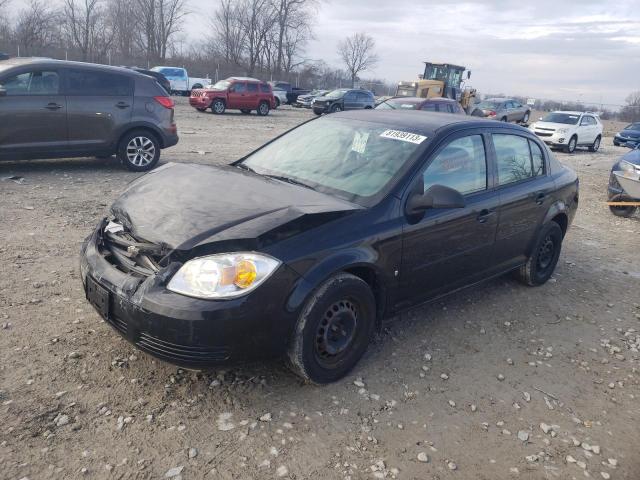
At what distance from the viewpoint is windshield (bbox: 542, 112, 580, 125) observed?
64.8 feet

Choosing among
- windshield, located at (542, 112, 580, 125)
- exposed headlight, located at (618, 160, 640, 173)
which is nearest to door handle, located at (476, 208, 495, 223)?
exposed headlight, located at (618, 160, 640, 173)

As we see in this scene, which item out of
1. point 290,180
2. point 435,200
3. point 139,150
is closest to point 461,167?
point 435,200

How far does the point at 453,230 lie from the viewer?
3.88 meters

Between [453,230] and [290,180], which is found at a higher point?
[290,180]

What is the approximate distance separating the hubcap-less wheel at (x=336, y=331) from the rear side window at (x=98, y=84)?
6913 millimetres

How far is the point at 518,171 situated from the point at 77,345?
12.6 feet

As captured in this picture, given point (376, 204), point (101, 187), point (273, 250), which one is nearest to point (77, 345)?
point (273, 250)

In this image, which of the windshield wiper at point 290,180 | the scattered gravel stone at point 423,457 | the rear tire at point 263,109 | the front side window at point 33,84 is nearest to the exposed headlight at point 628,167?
the windshield wiper at point 290,180

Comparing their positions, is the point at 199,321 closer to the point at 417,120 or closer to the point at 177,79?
the point at 417,120

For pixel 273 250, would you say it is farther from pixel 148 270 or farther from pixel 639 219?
pixel 639 219

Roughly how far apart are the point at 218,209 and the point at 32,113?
6.15 metres

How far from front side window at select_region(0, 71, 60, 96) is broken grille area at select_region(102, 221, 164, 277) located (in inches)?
222

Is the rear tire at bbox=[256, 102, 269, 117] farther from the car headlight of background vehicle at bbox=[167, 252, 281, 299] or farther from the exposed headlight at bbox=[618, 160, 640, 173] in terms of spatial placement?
the car headlight of background vehicle at bbox=[167, 252, 281, 299]

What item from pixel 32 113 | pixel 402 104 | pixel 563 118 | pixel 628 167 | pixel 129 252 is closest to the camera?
pixel 129 252
